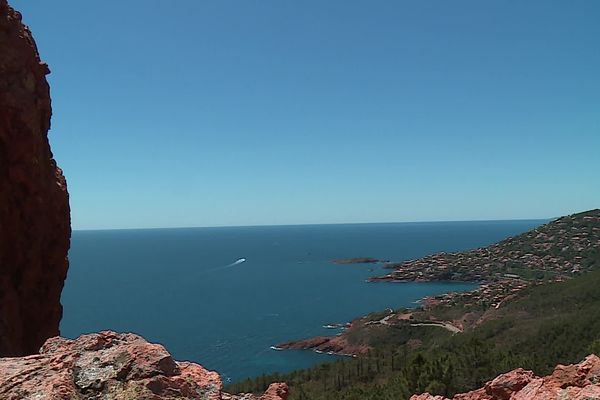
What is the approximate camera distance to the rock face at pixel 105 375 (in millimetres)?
8070

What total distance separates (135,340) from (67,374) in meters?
1.80

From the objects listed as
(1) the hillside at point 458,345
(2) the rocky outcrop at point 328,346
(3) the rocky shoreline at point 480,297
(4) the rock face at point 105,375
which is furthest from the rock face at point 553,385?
(2) the rocky outcrop at point 328,346

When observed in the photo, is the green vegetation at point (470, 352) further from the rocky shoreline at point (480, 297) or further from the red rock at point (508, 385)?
the red rock at point (508, 385)

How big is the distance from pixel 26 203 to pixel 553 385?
1999 cm

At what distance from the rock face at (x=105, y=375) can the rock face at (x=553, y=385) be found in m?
7.79

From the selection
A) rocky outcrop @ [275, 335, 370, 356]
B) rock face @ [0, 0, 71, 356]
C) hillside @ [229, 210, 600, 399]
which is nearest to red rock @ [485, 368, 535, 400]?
rock face @ [0, 0, 71, 356]

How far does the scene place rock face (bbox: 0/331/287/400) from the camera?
807 centimetres

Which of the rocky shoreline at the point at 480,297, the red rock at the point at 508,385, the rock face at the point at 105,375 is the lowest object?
the rocky shoreline at the point at 480,297

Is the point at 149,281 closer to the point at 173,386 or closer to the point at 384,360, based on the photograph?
the point at 384,360

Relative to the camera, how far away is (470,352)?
6006 cm

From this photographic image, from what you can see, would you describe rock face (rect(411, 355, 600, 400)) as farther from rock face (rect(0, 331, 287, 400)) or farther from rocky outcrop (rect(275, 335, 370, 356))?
rocky outcrop (rect(275, 335, 370, 356))

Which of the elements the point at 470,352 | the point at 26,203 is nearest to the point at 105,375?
the point at 26,203

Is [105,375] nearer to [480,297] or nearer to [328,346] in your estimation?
[328,346]

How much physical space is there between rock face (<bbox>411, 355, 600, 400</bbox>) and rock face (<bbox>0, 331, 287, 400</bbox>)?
779cm
